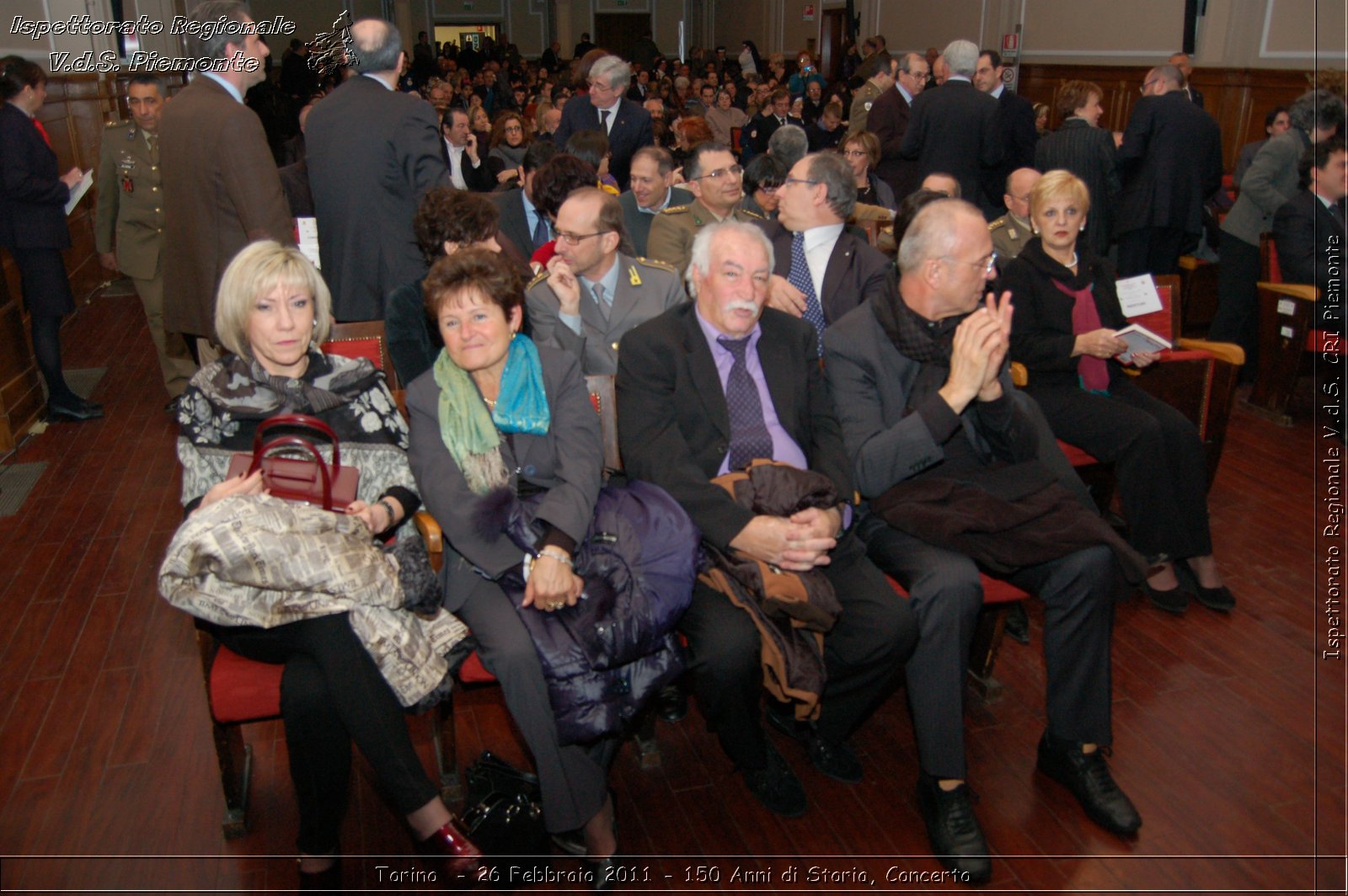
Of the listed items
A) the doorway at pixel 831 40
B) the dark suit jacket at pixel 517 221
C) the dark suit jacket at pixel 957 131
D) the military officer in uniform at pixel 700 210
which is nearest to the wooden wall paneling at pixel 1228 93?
the dark suit jacket at pixel 957 131

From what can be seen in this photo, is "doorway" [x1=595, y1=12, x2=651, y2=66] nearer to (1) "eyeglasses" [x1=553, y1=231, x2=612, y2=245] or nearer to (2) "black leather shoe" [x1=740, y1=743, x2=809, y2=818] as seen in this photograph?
(1) "eyeglasses" [x1=553, y1=231, x2=612, y2=245]

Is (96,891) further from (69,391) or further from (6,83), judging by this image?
(6,83)

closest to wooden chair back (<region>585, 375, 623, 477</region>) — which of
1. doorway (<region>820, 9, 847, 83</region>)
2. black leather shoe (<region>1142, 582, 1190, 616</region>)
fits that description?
black leather shoe (<region>1142, 582, 1190, 616</region>)

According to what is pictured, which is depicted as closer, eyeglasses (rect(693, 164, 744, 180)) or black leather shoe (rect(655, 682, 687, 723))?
black leather shoe (rect(655, 682, 687, 723))

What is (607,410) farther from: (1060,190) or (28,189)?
(28,189)

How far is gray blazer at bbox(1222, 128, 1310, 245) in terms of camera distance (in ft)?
16.8

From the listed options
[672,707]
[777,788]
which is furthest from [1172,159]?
[777,788]

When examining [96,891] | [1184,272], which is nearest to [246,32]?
[96,891]

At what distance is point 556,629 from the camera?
228 cm

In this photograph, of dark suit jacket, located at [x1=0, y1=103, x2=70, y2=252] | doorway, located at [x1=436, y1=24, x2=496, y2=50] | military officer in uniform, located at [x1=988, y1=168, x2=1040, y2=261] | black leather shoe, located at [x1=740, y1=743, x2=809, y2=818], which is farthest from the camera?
doorway, located at [x1=436, y1=24, x2=496, y2=50]

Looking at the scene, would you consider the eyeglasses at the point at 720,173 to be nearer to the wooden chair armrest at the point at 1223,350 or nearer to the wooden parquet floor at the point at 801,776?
the wooden chair armrest at the point at 1223,350

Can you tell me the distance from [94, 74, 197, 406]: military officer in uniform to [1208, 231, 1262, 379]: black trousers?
18.9 feet

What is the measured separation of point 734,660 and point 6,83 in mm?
4791

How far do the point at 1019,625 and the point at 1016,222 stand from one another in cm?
200
